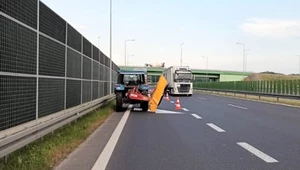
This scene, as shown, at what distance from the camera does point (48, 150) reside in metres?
8.47

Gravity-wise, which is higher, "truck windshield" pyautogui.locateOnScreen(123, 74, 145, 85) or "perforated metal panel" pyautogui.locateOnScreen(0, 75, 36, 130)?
"truck windshield" pyautogui.locateOnScreen(123, 74, 145, 85)

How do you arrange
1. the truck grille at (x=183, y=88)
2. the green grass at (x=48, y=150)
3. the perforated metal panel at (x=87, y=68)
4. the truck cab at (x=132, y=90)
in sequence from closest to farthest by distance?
the green grass at (x=48, y=150), the perforated metal panel at (x=87, y=68), the truck cab at (x=132, y=90), the truck grille at (x=183, y=88)

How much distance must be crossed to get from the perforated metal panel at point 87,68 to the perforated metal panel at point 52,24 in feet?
18.1

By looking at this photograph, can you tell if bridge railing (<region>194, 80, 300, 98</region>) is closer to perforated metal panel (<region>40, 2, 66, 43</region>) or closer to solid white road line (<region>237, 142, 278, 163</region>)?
perforated metal panel (<region>40, 2, 66, 43</region>)

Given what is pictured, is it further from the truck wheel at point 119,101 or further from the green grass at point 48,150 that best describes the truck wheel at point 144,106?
the green grass at point 48,150

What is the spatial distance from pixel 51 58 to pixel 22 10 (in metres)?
3.30

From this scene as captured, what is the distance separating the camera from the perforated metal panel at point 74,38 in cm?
1528

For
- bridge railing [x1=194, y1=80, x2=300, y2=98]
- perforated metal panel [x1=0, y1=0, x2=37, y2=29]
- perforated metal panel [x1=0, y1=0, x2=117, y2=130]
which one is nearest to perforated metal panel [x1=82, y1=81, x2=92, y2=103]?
perforated metal panel [x1=0, y1=0, x2=117, y2=130]

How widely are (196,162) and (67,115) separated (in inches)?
207

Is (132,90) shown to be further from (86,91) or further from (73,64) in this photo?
(73,64)

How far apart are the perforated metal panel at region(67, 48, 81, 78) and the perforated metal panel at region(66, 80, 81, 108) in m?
0.31

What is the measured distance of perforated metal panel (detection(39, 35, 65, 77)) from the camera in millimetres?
10671

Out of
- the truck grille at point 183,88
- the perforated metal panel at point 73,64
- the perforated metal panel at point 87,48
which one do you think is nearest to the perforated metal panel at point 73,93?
the perforated metal panel at point 73,64

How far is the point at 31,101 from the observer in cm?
934
